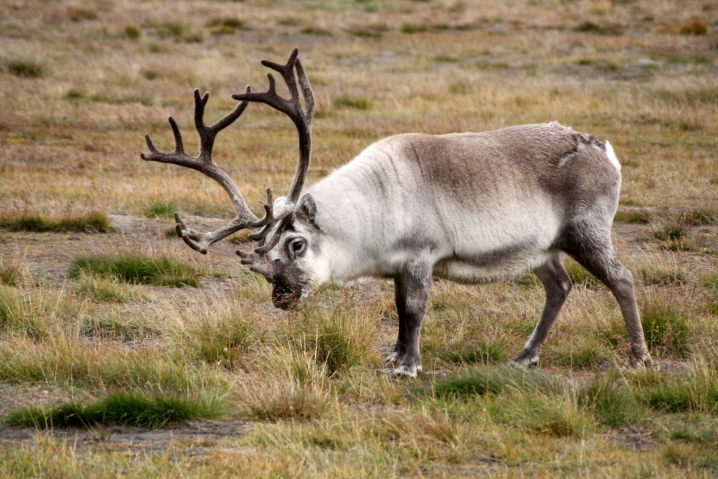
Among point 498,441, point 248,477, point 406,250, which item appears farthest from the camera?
point 406,250

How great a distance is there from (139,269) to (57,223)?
2164 mm

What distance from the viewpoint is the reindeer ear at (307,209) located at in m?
6.27

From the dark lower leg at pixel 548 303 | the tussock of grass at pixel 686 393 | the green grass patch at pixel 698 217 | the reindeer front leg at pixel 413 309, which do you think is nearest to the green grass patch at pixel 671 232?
the green grass patch at pixel 698 217

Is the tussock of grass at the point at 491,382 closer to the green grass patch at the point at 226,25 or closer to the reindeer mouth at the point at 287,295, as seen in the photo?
the reindeer mouth at the point at 287,295

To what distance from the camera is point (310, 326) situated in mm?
6656

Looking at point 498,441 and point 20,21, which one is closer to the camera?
point 498,441

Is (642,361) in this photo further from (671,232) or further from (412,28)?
(412,28)

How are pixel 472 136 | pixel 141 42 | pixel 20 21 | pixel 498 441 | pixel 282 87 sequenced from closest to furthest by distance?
pixel 498 441, pixel 472 136, pixel 282 87, pixel 141 42, pixel 20 21

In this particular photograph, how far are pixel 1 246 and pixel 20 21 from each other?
24159 millimetres

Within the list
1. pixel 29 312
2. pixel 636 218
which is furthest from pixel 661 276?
pixel 29 312

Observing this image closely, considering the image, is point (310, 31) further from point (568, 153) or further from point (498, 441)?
point (498, 441)

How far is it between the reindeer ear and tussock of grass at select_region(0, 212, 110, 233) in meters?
4.84

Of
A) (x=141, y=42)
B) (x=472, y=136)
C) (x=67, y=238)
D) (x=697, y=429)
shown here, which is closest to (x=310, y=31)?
(x=141, y=42)

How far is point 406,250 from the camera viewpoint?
6.41 metres
